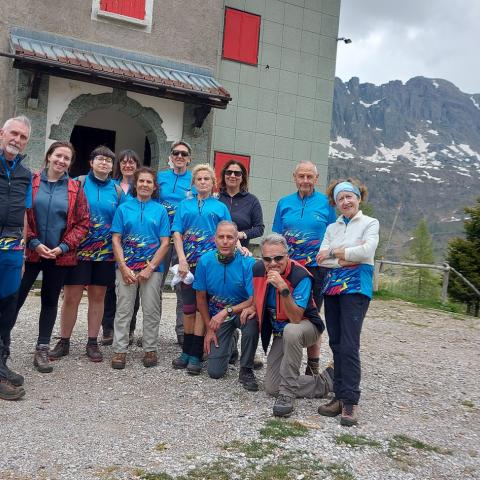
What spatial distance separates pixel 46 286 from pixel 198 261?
1363 mm

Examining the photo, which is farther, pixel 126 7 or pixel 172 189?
pixel 126 7

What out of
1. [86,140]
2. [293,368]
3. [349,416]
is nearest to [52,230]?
[293,368]

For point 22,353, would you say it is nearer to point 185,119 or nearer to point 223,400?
point 223,400

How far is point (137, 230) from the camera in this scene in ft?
16.9

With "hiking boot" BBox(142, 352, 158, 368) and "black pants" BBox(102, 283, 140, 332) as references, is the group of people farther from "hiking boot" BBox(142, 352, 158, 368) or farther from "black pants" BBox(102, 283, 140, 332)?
"black pants" BBox(102, 283, 140, 332)

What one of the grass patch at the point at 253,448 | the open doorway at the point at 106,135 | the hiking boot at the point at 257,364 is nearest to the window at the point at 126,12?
the open doorway at the point at 106,135

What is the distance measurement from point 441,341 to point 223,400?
5309mm

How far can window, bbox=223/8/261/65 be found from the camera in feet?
40.8

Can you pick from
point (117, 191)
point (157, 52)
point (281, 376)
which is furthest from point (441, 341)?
point (157, 52)

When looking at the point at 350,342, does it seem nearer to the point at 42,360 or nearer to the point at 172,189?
the point at 172,189

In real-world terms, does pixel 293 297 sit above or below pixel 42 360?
above

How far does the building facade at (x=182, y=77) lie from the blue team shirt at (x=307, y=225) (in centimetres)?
596

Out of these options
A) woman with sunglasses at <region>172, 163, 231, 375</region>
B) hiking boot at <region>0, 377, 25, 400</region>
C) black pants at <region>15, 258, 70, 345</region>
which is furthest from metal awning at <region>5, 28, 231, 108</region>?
hiking boot at <region>0, 377, 25, 400</region>

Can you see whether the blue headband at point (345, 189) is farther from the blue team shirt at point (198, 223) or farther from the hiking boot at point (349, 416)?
the hiking boot at point (349, 416)
